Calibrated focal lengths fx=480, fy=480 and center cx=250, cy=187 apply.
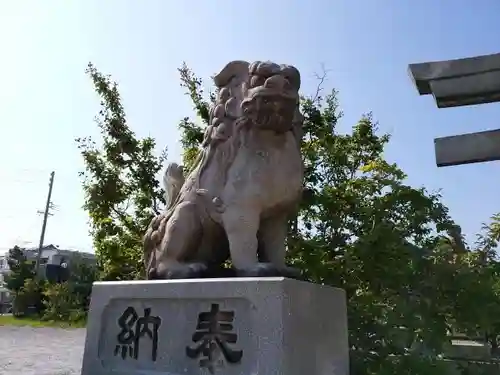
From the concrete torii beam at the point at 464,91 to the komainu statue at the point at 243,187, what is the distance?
2.93 feet

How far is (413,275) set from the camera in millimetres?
4328

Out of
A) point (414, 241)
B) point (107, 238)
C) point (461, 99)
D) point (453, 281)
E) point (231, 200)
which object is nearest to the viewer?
point (231, 200)

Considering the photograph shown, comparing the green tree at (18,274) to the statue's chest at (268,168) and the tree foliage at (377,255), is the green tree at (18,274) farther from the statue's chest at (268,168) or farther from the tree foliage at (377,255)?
the statue's chest at (268,168)

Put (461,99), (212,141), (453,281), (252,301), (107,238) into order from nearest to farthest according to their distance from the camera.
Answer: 1. (252,301)
2. (212,141)
3. (461,99)
4. (453,281)
5. (107,238)

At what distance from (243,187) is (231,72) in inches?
29.3

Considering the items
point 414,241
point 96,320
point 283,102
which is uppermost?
point 283,102

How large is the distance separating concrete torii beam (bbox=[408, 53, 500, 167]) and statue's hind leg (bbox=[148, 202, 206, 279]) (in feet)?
4.97

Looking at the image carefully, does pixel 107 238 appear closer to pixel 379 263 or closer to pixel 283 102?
pixel 379 263

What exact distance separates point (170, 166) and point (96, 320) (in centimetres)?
99

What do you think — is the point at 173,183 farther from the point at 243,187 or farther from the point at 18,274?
the point at 18,274

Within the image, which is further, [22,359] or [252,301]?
[22,359]

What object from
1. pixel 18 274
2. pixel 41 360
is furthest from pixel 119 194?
pixel 18 274

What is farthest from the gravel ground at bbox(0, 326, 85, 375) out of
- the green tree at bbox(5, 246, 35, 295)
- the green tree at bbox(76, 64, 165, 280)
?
the green tree at bbox(5, 246, 35, 295)

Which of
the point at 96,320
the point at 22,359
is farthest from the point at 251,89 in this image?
the point at 22,359
